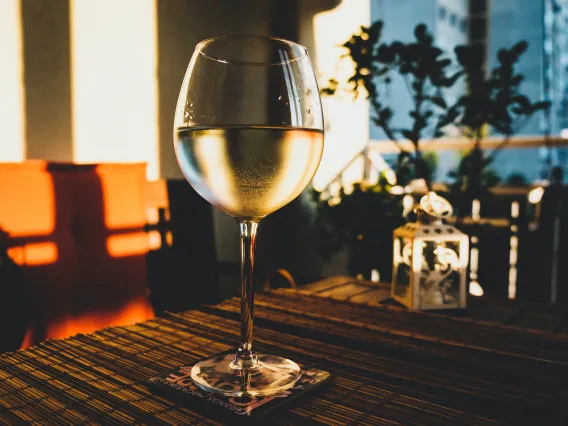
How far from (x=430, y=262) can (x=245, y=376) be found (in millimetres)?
719

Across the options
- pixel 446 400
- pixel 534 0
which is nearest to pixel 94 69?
pixel 446 400

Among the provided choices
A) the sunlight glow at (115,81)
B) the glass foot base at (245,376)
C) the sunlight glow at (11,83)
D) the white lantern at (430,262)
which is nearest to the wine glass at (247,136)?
the glass foot base at (245,376)

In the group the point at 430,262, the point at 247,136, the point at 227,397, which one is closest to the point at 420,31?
the point at 430,262

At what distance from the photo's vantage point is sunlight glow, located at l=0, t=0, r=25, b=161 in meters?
1.86

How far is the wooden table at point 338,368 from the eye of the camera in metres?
0.43

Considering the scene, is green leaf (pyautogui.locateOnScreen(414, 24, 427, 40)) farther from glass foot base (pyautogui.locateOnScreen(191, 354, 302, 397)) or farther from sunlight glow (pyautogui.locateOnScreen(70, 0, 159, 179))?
glass foot base (pyautogui.locateOnScreen(191, 354, 302, 397))

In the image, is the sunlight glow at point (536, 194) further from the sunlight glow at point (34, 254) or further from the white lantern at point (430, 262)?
the sunlight glow at point (34, 254)

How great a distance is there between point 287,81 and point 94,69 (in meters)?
1.99

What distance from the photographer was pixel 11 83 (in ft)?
6.20

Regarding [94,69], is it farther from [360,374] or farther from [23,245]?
[360,374]

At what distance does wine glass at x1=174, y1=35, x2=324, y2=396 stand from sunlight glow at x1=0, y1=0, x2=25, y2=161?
1682 millimetres

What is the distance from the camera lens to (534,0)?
44.0 feet

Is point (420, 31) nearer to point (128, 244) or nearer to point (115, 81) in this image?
point (115, 81)

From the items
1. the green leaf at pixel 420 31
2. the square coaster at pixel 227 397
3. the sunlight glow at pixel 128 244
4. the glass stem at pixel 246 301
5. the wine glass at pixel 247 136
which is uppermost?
the green leaf at pixel 420 31
